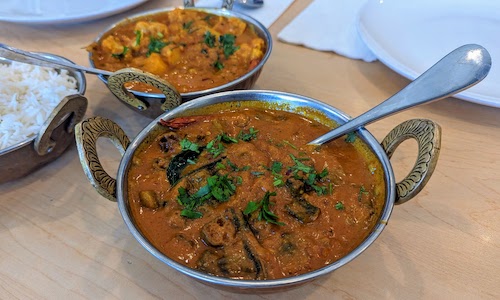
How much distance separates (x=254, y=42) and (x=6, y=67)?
1091 millimetres

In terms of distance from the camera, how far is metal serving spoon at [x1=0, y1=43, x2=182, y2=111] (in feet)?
4.26

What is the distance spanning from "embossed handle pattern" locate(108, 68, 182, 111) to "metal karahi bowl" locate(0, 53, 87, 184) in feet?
0.51

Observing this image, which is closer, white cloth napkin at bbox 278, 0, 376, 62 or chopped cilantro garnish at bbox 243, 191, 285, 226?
chopped cilantro garnish at bbox 243, 191, 285, 226

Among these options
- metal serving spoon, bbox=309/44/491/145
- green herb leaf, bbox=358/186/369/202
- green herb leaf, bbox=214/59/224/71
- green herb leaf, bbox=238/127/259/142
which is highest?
metal serving spoon, bbox=309/44/491/145

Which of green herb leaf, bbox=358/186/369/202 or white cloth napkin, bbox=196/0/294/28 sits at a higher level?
green herb leaf, bbox=358/186/369/202

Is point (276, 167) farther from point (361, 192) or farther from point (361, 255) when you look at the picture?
point (361, 255)

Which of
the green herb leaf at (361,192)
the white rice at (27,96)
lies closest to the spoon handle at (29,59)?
the white rice at (27,96)

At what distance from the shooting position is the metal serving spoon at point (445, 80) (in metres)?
1.10

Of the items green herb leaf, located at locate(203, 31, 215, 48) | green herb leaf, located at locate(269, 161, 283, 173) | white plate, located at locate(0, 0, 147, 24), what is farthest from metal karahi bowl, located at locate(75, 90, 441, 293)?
white plate, located at locate(0, 0, 147, 24)

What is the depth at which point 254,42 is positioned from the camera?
1850 millimetres

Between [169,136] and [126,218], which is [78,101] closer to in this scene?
[169,136]

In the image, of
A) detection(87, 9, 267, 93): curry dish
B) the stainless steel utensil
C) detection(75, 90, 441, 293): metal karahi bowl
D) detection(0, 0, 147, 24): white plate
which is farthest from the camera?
the stainless steel utensil

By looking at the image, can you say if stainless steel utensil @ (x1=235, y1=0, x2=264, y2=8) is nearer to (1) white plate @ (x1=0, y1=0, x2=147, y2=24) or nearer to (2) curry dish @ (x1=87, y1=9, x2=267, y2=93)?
(2) curry dish @ (x1=87, y1=9, x2=267, y2=93)

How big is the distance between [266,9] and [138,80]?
52.5 inches
